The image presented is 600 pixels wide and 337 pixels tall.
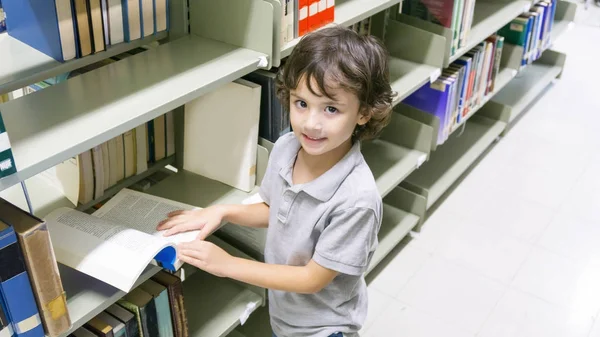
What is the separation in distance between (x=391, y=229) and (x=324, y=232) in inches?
50.7

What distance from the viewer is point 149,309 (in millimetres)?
1430

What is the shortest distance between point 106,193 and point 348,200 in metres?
0.69

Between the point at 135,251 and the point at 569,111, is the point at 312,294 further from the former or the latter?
the point at 569,111

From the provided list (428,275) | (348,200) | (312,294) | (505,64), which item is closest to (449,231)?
(428,275)

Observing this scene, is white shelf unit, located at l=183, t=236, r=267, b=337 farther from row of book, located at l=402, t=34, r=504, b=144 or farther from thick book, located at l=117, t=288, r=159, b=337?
row of book, located at l=402, t=34, r=504, b=144

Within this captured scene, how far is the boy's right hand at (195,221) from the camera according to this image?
141 cm

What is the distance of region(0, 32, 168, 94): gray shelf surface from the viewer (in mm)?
1236

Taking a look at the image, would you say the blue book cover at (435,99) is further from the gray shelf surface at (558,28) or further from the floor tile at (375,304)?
the gray shelf surface at (558,28)

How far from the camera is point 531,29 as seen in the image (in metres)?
3.13

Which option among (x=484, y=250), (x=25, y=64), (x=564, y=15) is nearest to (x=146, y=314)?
(x=25, y=64)

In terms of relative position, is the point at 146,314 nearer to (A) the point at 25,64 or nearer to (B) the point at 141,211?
(B) the point at 141,211

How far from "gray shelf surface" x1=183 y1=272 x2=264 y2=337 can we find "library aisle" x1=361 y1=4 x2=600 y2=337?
1.84 feet

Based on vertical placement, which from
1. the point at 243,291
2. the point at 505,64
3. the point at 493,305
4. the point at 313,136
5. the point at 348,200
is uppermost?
the point at 313,136

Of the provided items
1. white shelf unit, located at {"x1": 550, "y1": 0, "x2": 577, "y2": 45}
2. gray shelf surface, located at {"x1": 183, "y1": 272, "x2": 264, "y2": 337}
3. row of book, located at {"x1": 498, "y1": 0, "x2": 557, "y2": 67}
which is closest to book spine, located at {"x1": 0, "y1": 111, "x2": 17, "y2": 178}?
gray shelf surface, located at {"x1": 183, "y1": 272, "x2": 264, "y2": 337}
